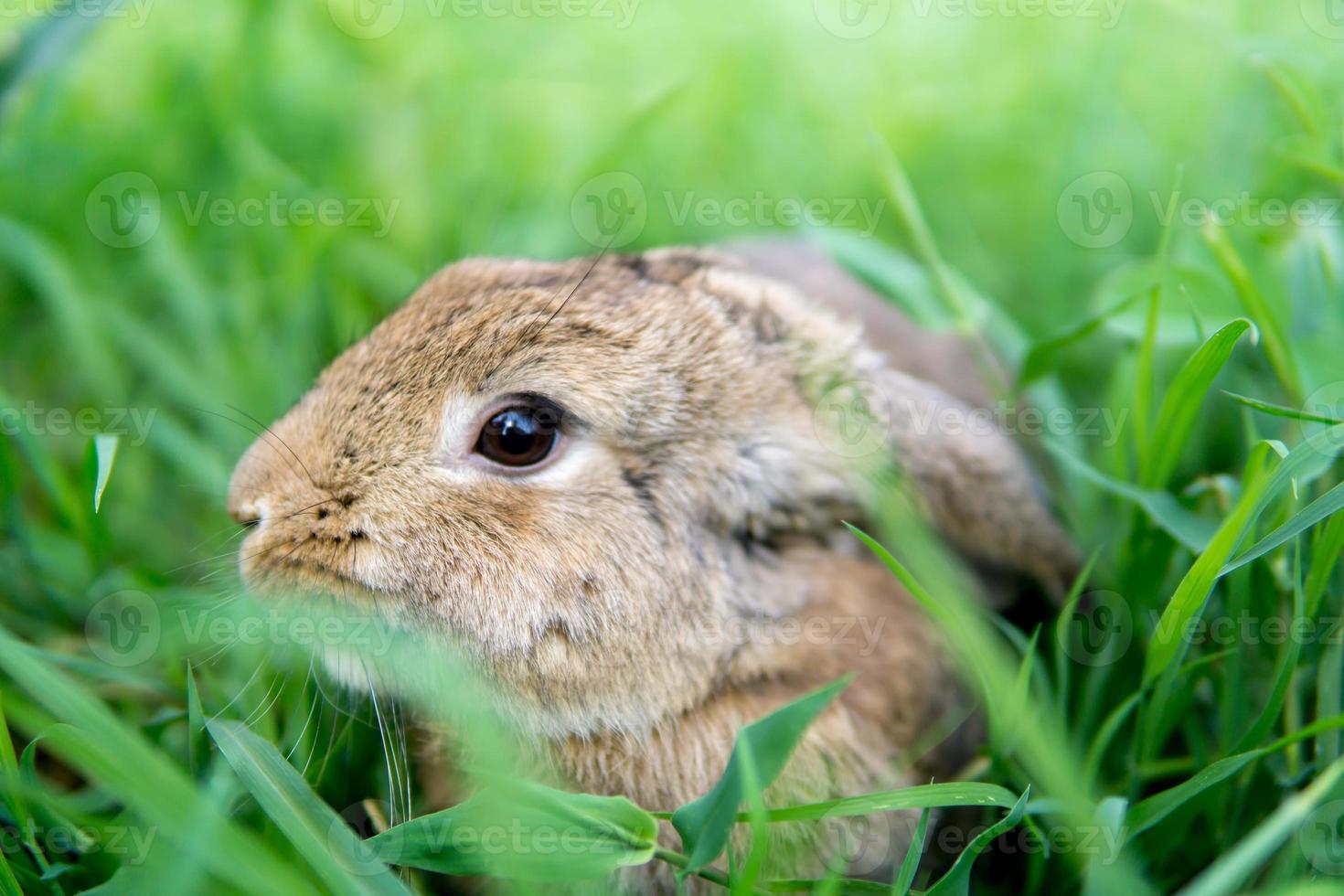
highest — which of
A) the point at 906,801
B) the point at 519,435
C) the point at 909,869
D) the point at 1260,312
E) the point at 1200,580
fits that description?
the point at 1260,312

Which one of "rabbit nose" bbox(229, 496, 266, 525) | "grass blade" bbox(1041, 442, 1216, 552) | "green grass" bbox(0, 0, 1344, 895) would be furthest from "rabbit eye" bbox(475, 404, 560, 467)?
"grass blade" bbox(1041, 442, 1216, 552)

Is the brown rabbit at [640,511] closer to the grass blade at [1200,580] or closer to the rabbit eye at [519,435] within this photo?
the rabbit eye at [519,435]

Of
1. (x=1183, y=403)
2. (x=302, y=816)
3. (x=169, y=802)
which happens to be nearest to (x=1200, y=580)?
(x=1183, y=403)

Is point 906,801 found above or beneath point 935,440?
beneath

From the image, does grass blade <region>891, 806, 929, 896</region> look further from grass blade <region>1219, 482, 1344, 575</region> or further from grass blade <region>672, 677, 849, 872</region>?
grass blade <region>1219, 482, 1344, 575</region>

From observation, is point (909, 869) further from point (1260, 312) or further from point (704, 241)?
point (704, 241)

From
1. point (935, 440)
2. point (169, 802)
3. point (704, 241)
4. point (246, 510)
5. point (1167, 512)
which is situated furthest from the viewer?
point (704, 241)

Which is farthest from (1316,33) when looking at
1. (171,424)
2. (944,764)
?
(171,424)
